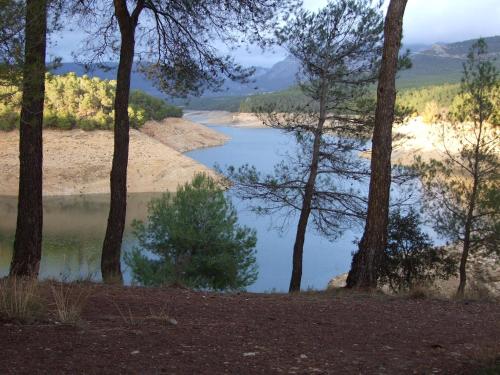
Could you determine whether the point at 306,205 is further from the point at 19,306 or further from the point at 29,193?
the point at 19,306

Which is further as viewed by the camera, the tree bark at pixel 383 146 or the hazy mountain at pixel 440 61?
the hazy mountain at pixel 440 61

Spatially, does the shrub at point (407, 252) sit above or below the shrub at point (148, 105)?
below

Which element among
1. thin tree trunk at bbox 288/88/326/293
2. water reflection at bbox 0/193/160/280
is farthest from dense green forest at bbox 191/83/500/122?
water reflection at bbox 0/193/160/280

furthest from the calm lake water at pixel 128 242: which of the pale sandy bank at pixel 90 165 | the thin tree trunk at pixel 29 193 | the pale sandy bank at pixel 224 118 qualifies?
the pale sandy bank at pixel 224 118

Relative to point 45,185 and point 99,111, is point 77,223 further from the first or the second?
point 99,111

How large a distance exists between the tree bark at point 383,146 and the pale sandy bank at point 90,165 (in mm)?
42181

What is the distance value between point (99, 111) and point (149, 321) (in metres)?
53.1

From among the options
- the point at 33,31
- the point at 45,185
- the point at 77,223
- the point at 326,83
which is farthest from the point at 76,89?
the point at 33,31

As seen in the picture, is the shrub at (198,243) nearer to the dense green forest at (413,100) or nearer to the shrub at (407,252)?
the dense green forest at (413,100)

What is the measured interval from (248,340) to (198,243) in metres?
12.4

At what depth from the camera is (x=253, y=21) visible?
919 centimetres

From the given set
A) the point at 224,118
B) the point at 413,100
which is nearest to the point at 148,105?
the point at 413,100

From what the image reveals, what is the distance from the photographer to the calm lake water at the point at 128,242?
20.8 m

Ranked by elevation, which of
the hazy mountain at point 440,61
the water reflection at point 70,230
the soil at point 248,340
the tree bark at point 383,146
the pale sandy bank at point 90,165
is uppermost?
the hazy mountain at point 440,61
